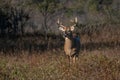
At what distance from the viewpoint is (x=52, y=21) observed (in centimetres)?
2772

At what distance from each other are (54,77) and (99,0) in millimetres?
23390

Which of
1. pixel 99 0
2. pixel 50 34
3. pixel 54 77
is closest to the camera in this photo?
pixel 54 77

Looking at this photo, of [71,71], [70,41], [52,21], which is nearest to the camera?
[71,71]

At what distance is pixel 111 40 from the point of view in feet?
60.7

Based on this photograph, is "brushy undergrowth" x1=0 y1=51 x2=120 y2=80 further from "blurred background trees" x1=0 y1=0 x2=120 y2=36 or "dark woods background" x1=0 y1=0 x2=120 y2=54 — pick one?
"blurred background trees" x1=0 y1=0 x2=120 y2=36

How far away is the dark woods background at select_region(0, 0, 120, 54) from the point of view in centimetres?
1978

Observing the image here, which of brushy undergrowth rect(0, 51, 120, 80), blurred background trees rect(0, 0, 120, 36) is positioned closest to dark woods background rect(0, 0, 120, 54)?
blurred background trees rect(0, 0, 120, 36)

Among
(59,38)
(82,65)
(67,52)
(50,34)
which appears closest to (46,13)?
(50,34)

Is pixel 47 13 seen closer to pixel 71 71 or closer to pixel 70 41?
pixel 70 41

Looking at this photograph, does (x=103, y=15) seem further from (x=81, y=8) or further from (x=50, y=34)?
(x=50, y=34)

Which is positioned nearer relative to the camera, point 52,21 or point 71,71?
point 71,71

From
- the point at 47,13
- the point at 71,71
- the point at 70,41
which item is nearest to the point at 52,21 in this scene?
the point at 47,13

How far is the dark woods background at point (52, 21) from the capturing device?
1978 centimetres

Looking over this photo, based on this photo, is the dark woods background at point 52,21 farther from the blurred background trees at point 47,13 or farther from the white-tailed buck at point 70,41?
the white-tailed buck at point 70,41
